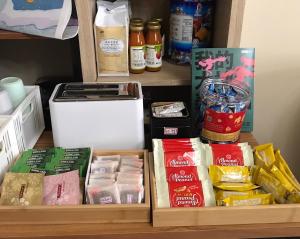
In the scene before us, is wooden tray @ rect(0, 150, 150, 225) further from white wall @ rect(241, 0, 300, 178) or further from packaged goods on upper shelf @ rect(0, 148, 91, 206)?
white wall @ rect(241, 0, 300, 178)

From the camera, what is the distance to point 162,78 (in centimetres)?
104

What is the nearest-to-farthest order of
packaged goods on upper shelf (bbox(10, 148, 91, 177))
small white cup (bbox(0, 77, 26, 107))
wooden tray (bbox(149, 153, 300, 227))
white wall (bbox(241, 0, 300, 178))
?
wooden tray (bbox(149, 153, 300, 227)) → packaged goods on upper shelf (bbox(10, 148, 91, 177)) → small white cup (bbox(0, 77, 26, 107)) → white wall (bbox(241, 0, 300, 178))

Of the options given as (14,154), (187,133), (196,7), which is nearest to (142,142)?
(187,133)

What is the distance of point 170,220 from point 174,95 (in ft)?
2.17

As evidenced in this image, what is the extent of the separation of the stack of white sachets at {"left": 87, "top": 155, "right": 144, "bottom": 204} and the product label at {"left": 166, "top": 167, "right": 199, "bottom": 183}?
70 millimetres

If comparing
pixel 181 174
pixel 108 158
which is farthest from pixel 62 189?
pixel 181 174

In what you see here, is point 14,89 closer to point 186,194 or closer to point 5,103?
point 5,103

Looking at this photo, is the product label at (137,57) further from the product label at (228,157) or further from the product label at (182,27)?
the product label at (228,157)

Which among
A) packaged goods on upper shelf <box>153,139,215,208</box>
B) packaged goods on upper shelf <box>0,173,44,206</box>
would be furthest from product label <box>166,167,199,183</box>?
packaged goods on upper shelf <box>0,173,44,206</box>

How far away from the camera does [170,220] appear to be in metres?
0.72

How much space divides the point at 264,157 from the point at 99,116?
0.46 m

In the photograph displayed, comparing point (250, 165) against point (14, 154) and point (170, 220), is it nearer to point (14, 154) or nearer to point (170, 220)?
point (170, 220)

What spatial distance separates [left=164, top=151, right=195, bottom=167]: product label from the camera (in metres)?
0.84

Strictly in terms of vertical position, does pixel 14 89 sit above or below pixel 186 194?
above
